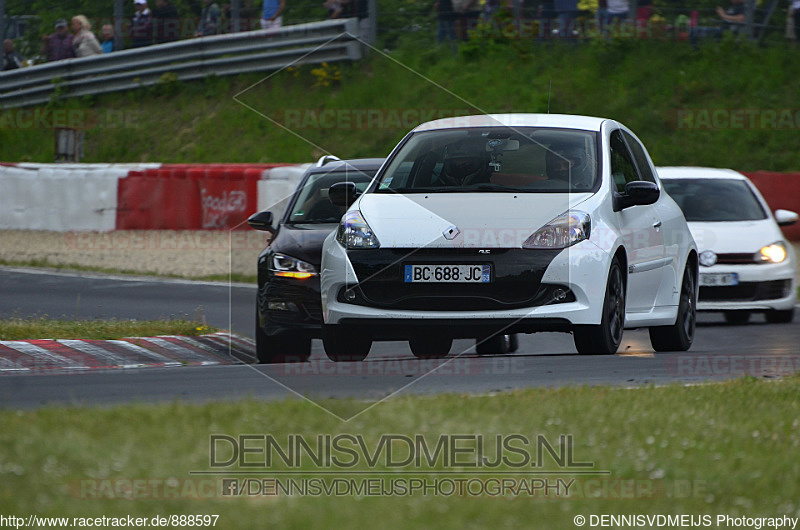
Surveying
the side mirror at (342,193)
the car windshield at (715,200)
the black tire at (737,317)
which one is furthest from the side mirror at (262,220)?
the black tire at (737,317)

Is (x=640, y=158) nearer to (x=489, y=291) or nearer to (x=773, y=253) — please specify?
(x=489, y=291)

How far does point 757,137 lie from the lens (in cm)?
2134

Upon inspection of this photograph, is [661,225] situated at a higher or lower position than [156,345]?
higher

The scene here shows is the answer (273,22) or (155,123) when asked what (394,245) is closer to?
(273,22)

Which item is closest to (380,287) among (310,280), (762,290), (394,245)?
(394,245)

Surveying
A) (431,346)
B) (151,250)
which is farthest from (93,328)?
(151,250)

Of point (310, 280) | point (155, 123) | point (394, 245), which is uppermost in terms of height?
point (394, 245)

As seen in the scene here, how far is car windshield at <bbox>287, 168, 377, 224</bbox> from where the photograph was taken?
1059 centimetres

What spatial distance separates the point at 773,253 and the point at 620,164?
16.2 ft

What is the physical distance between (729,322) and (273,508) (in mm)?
10227

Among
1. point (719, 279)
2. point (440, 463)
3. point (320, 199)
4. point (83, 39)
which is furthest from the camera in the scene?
point (83, 39)

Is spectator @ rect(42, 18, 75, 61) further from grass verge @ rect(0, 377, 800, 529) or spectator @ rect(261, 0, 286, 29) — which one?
grass verge @ rect(0, 377, 800, 529)

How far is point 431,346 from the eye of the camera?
10344mm

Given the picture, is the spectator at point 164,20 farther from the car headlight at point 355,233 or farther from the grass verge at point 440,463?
the grass verge at point 440,463
